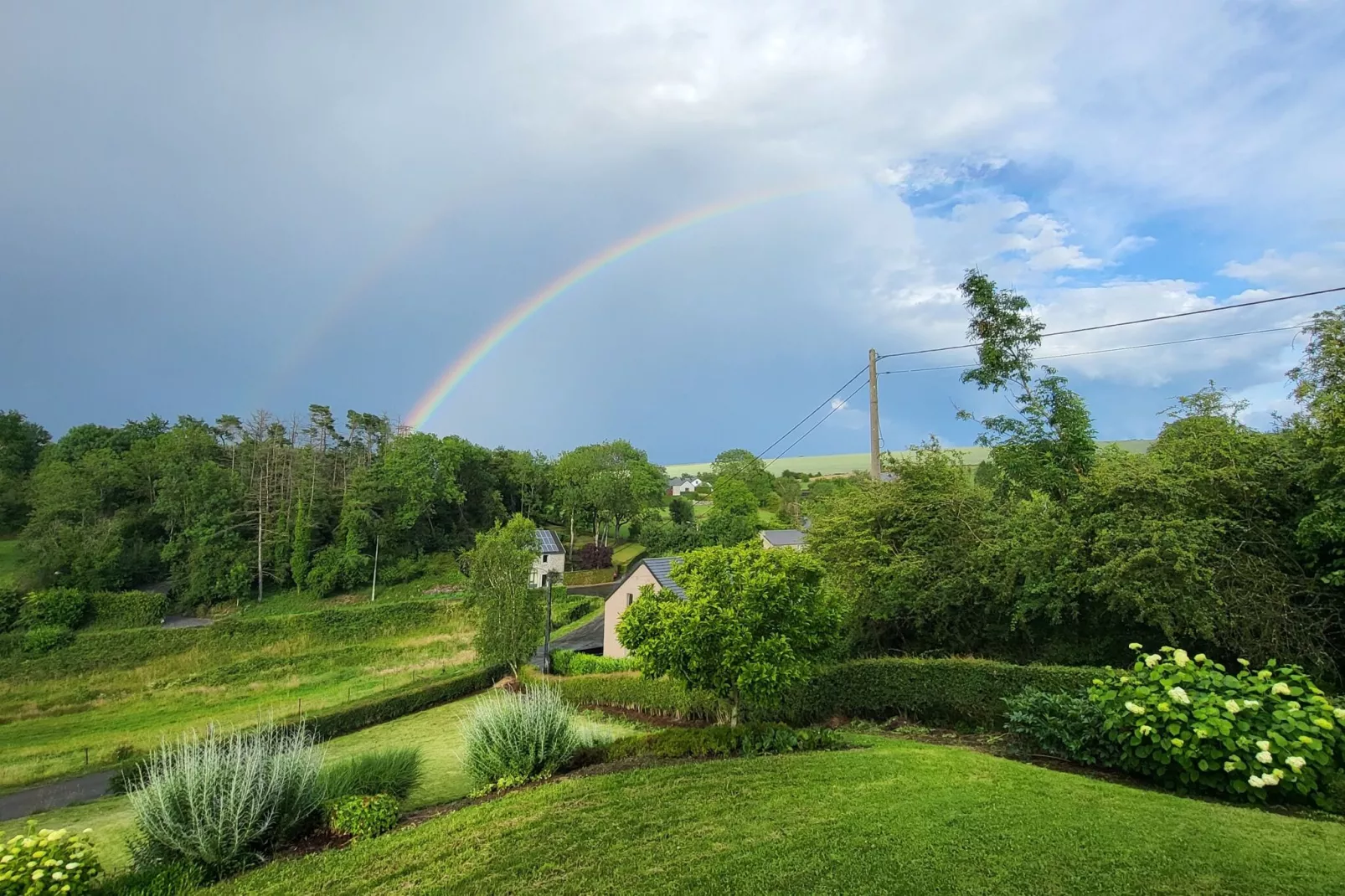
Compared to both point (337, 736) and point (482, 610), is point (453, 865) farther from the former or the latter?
point (482, 610)

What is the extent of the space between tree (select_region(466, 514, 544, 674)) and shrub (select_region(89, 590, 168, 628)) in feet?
98.8

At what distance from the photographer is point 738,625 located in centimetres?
850

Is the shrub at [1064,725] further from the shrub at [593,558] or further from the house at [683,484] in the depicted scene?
the house at [683,484]

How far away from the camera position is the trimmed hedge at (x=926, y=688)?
31.5 feet

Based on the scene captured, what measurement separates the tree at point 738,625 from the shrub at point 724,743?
21.8 inches

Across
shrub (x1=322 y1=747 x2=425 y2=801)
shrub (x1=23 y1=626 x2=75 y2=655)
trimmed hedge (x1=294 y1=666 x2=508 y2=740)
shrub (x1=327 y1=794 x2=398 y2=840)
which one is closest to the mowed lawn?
shrub (x1=327 y1=794 x2=398 y2=840)

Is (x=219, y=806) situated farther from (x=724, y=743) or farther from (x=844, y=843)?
(x=844, y=843)

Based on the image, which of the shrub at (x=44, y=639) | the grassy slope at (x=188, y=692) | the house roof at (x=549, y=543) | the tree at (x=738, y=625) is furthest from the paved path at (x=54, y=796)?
the house roof at (x=549, y=543)

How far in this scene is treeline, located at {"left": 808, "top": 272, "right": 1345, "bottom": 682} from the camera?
977 cm

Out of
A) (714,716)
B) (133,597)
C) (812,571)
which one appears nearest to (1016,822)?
(812,571)

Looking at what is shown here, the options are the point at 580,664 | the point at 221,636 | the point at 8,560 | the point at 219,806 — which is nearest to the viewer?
the point at 219,806

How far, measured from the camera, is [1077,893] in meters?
3.97

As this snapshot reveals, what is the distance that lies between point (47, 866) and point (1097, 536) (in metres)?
14.9

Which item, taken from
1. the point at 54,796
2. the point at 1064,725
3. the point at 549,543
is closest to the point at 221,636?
the point at 54,796
